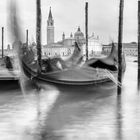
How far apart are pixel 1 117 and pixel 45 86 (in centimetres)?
181

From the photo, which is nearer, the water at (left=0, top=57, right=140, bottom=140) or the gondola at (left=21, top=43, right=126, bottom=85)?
the water at (left=0, top=57, right=140, bottom=140)

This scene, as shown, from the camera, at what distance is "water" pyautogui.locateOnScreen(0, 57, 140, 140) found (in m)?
8.58

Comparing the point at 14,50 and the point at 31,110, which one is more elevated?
the point at 14,50

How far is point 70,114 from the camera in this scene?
11344mm

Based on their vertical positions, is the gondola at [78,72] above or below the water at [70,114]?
above

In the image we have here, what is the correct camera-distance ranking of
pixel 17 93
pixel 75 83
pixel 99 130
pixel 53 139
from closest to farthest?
pixel 53 139 → pixel 99 130 → pixel 75 83 → pixel 17 93

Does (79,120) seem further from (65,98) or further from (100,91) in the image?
(100,91)

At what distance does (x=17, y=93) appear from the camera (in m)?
16.7

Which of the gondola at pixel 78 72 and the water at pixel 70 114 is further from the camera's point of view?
the gondola at pixel 78 72

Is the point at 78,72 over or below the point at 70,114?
over

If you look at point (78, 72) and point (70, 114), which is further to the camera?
point (78, 72)

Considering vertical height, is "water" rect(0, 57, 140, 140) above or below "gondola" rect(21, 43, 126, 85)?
below

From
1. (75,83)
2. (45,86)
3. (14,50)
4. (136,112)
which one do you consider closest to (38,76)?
(45,86)

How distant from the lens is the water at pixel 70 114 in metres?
8.58
